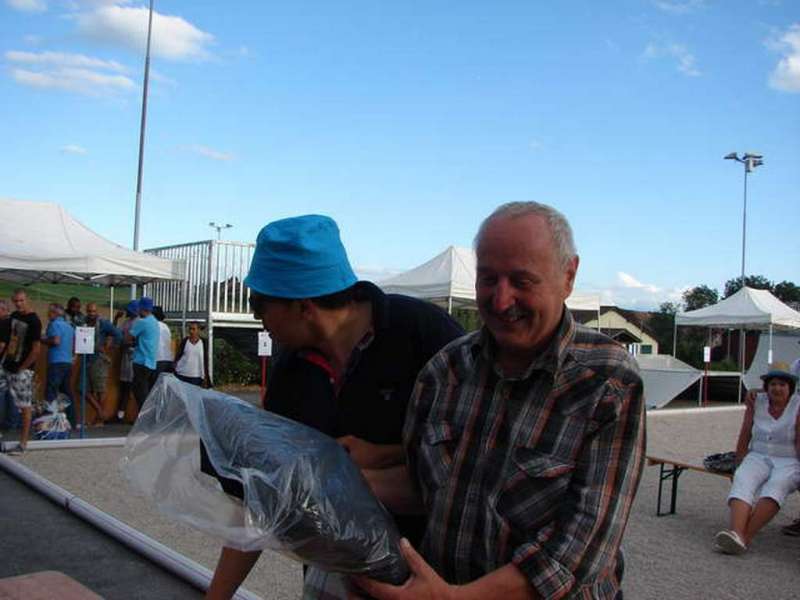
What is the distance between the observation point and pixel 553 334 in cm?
149

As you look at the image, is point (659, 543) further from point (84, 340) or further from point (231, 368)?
point (231, 368)

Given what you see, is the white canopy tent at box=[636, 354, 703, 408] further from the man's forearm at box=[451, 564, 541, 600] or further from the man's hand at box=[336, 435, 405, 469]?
the man's forearm at box=[451, 564, 541, 600]

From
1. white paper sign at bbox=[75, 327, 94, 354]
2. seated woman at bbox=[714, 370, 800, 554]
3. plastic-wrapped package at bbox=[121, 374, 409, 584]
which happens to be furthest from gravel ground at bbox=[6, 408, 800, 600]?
plastic-wrapped package at bbox=[121, 374, 409, 584]

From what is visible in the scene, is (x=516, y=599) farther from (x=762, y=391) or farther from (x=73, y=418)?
(x=73, y=418)

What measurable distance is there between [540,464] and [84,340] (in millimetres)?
9161

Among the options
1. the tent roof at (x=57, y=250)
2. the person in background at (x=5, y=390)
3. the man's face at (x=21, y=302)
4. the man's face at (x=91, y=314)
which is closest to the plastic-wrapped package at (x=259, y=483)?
the person in background at (x=5, y=390)

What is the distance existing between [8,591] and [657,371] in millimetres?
15491

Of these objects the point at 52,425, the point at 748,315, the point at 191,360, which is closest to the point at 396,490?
the point at 52,425

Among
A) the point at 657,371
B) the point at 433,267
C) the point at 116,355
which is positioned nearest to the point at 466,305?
the point at 433,267

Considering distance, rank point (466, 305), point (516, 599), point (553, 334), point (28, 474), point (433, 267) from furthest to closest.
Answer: point (466, 305)
point (433, 267)
point (28, 474)
point (553, 334)
point (516, 599)

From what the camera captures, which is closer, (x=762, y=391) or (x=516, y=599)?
(x=516, y=599)

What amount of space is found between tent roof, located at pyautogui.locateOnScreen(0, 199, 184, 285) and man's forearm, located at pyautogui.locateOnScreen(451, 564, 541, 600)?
429 inches

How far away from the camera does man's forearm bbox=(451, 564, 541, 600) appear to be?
53.0 inches

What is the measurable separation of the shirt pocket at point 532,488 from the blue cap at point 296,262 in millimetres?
568
